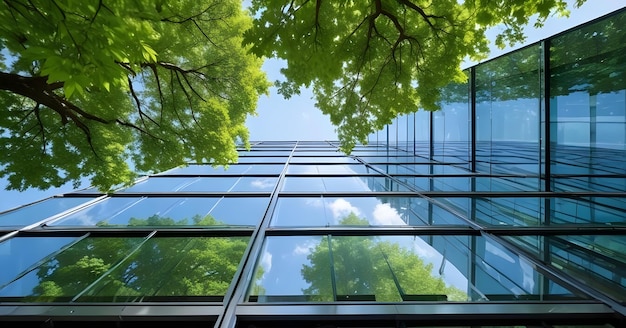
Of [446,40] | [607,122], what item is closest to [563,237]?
[607,122]

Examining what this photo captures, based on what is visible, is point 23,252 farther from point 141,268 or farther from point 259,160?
point 259,160

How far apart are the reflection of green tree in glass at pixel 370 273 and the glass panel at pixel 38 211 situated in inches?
273

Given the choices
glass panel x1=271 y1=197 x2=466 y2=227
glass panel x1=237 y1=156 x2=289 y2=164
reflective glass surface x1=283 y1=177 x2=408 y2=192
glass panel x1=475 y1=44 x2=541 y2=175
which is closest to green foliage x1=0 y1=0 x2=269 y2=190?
reflective glass surface x1=283 y1=177 x2=408 y2=192

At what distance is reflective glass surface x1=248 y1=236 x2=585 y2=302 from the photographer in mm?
4664

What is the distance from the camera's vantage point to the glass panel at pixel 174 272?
479 cm

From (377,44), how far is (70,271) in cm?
771

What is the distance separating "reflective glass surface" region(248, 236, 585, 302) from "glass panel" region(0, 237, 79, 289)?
13.9 feet

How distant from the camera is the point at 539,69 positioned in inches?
400

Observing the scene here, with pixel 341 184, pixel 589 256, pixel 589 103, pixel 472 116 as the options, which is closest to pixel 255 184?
pixel 341 184

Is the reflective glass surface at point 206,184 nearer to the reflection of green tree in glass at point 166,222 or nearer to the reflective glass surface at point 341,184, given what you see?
the reflective glass surface at point 341,184

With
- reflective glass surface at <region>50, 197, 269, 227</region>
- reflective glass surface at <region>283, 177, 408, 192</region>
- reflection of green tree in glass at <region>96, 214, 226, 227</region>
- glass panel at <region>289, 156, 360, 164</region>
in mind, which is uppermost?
glass panel at <region>289, 156, 360, 164</region>

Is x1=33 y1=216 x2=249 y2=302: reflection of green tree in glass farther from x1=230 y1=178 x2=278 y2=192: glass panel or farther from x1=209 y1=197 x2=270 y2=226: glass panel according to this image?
x1=230 y1=178 x2=278 y2=192: glass panel

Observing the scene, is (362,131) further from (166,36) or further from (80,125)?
(80,125)

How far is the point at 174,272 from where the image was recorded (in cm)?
543
